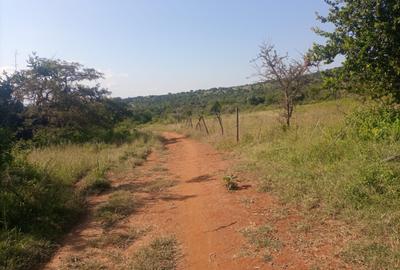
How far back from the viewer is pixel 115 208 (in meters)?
7.41

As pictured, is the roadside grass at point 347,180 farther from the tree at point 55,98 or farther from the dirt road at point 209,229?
the tree at point 55,98

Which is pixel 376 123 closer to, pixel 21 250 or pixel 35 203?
pixel 35 203

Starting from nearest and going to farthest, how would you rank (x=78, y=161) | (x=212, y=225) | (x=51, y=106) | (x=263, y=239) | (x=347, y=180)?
(x=263, y=239), (x=212, y=225), (x=347, y=180), (x=78, y=161), (x=51, y=106)

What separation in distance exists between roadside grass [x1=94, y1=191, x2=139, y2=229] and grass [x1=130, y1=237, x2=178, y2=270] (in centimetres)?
146

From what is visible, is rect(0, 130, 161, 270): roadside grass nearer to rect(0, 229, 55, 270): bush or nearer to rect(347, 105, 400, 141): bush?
rect(0, 229, 55, 270): bush

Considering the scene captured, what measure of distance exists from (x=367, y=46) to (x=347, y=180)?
343 centimetres

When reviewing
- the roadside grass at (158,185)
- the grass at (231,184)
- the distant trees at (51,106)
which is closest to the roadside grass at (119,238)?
the grass at (231,184)

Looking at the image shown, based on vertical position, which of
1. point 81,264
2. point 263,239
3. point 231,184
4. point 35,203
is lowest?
point 81,264

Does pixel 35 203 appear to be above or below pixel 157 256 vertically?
above

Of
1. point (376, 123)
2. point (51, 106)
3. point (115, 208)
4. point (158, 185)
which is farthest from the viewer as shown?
point (51, 106)

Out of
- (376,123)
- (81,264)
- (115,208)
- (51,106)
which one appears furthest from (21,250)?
(51,106)

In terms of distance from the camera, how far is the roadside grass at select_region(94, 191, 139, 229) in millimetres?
6832

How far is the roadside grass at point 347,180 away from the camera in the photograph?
14.8ft

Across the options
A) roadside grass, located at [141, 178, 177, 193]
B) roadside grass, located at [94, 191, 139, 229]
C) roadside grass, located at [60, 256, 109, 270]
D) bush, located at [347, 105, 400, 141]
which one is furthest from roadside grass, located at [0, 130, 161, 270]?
bush, located at [347, 105, 400, 141]
